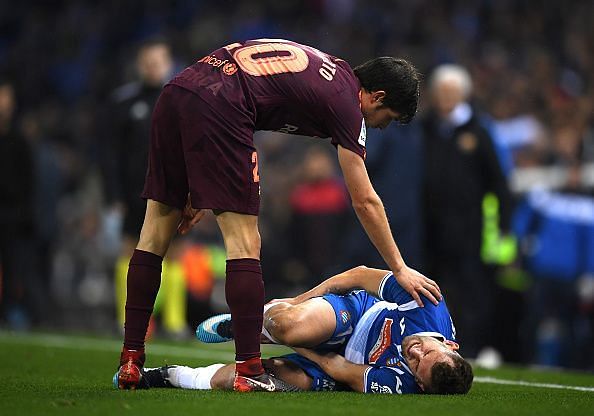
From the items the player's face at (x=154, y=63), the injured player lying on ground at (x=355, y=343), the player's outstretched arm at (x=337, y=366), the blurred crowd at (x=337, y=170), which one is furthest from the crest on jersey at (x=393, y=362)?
the player's face at (x=154, y=63)

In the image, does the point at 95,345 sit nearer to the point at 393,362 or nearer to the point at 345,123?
the point at 393,362

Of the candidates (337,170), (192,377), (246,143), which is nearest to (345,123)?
(246,143)

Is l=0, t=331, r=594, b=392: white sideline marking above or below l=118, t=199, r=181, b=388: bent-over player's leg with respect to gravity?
below

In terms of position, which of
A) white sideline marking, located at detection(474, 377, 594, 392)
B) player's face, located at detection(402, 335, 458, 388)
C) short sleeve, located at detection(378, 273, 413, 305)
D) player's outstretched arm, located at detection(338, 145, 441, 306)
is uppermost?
player's outstretched arm, located at detection(338, 145, 441, 306)

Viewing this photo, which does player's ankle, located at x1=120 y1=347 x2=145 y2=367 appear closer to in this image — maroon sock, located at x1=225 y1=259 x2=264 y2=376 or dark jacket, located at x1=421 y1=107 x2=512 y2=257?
maroon sock, located at x1=225 y1=259 x2=264 y2=376

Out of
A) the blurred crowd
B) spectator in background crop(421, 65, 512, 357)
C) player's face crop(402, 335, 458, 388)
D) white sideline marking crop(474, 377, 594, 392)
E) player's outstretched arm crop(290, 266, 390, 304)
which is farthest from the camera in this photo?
the blurred crowd

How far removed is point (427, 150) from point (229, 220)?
5.06 metres

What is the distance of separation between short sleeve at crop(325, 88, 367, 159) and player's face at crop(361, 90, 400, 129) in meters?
0.22

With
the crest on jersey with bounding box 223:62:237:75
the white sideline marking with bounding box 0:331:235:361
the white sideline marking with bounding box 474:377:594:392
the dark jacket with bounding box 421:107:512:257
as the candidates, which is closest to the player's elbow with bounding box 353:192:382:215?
the crest on jersey with bounding box 223:62:237:75

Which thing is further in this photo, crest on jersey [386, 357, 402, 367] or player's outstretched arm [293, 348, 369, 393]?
player's outstretched arm [293, 348, 369, 393]

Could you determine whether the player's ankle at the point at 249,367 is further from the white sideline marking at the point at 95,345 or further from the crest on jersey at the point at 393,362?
the white sideline marking at the point at 95,345

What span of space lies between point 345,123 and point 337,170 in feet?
27.2

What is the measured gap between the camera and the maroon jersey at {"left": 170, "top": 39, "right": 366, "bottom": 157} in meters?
6.04

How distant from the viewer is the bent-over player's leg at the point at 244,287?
599 cm
